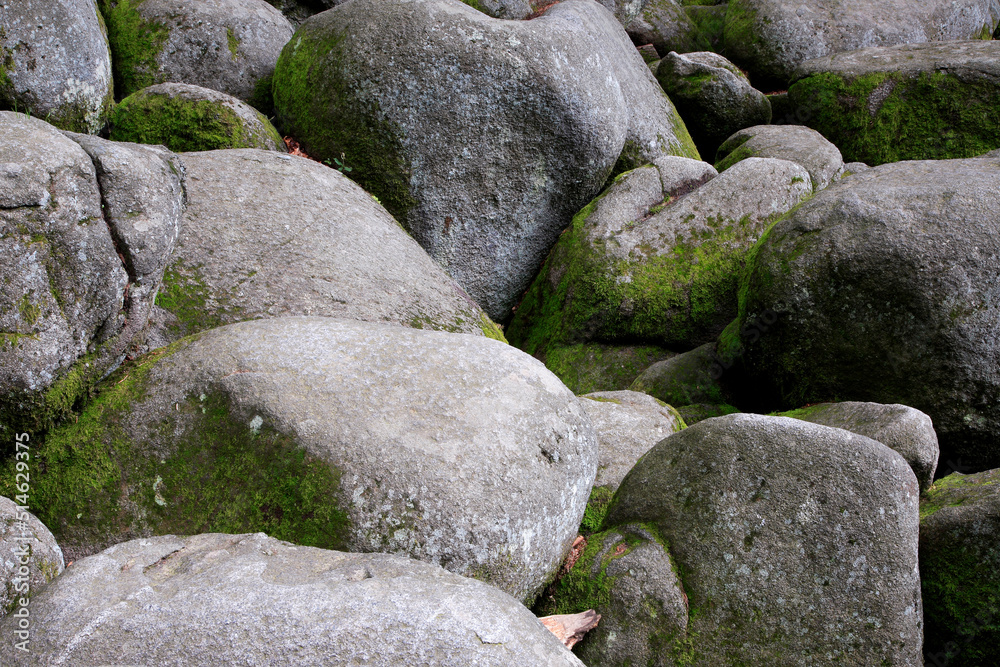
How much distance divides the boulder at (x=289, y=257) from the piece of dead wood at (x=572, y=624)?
235 centimetres

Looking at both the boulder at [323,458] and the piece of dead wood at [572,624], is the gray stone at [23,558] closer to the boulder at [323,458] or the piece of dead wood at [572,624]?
the boulder at [323,458]

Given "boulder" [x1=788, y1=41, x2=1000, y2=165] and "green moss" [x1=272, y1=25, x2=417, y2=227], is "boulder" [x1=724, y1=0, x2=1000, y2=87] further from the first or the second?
"green moss" [x1=272, y1=25, x2=417, y2=227]

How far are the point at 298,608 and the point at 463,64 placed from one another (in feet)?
19.0

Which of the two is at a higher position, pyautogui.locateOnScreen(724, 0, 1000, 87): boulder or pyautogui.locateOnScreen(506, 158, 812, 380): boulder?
pyautogui.locateOnScreen(724, 0, 1000, 87): boulder

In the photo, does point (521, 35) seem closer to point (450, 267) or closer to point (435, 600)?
point (450, 267)

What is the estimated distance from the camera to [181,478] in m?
3.81

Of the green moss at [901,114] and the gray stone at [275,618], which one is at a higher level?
the green moss at [901,114]

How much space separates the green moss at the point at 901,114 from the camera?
9359 millimetres

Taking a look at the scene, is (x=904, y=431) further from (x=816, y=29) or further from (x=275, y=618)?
(x=816, y=29)

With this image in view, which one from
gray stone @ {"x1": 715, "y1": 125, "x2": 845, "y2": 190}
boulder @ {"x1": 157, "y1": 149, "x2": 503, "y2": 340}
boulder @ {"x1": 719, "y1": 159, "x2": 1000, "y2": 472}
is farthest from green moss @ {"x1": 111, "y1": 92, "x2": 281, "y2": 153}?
gray stone @ {"x1": 715, "y1": 125, "x2": 845, "y2": 190}

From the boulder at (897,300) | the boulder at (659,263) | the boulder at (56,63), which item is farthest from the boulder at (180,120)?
the boulder at (897,300)

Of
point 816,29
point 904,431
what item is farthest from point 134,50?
point 816,29

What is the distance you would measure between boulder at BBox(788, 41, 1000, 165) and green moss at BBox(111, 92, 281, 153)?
8002 mm

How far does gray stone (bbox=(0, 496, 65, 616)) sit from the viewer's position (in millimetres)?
2898
